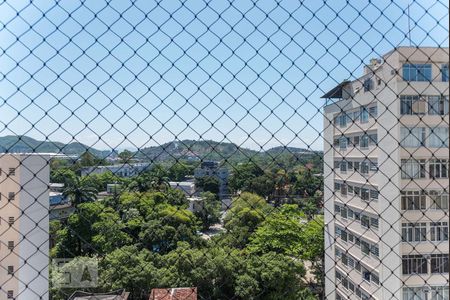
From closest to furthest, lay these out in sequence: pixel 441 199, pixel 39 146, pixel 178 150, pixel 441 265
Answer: pixel 39 146
pixel 178 150
pixel 441 199
pixel 441 265

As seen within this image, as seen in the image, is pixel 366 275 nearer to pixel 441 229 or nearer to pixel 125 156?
pixel 441 229

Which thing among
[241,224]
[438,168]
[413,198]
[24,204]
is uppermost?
[438,168]

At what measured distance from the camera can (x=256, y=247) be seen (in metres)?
10.4

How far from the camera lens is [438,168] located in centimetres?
164

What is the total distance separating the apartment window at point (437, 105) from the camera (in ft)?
4.18

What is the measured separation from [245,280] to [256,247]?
3.68 m

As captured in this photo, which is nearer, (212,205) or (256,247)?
(256,247)

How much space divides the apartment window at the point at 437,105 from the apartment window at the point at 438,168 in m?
0.20

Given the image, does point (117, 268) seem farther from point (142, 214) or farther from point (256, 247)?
point (142, 214)

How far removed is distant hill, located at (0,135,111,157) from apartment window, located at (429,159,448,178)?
125 centimetres

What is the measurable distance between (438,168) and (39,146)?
161 centimetres

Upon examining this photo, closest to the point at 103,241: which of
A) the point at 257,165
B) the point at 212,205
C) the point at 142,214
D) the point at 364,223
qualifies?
the point at 142,214

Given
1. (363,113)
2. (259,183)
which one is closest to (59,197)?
(259,183)

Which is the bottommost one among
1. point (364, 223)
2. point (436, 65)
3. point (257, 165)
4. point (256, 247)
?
point (256, 247)
